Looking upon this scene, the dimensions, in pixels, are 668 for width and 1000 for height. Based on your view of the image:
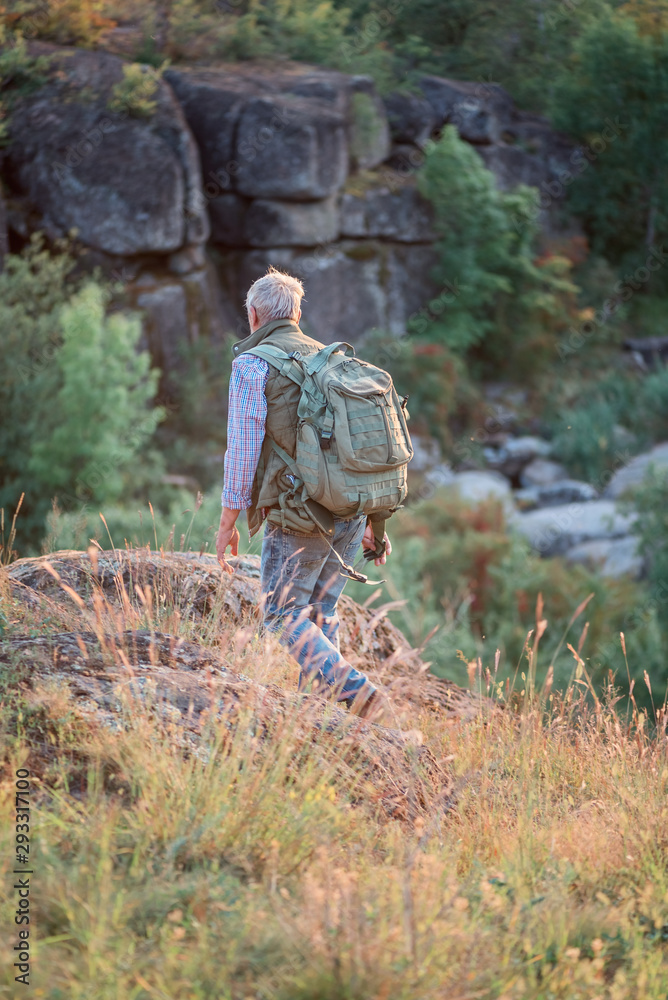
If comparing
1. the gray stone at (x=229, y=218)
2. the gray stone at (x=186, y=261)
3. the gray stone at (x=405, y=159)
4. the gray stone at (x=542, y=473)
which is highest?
the gray stone at (x=405, y=159)

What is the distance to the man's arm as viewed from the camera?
2881 millimetres

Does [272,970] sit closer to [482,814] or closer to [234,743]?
[234,743]

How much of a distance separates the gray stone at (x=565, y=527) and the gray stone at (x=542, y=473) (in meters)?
2.13

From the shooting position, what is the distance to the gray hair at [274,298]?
303cm

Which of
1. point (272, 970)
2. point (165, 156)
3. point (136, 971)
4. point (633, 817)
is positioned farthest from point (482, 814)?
point (165, 156)

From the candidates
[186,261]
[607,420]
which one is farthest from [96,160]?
[607,420]

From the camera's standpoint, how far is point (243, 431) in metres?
2.92

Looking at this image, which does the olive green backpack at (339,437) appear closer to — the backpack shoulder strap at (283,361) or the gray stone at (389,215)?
the backpack shoulder strap at (283,361)

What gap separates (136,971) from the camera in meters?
1.67

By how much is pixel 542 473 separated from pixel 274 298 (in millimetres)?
15045

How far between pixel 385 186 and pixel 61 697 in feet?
58.5

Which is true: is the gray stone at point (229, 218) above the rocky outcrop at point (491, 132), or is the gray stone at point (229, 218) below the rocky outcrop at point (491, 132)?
below

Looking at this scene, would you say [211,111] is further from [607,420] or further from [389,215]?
[607,420]

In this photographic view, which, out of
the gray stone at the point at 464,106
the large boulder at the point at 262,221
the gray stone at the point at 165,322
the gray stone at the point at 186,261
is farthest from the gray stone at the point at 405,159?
the gray stone at the point at 165,322
